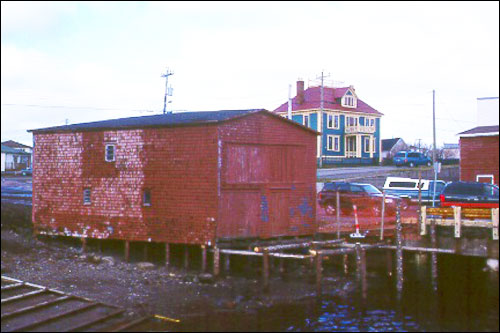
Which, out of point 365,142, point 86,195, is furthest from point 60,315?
point 365,142

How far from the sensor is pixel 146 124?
86.5 ft

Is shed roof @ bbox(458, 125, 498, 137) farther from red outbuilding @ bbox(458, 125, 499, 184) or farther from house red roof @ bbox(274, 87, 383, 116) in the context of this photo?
house red roof @ bbox(274, 87, 383, 116)

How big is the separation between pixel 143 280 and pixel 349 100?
5010 centimetres

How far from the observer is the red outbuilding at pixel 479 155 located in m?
33.0

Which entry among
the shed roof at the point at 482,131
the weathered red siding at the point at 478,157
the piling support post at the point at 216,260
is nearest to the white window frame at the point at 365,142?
the shed roof at the point at 482,131

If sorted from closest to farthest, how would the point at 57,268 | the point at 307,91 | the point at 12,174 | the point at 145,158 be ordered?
1. the point at 57,268
2. the point at 145,158
3. the point at 12,174
4. the point at 307,91

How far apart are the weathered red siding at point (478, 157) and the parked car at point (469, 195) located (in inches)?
192

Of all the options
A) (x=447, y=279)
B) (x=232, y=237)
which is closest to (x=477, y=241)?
(x=447, y=279)

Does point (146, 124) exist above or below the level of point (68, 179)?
above

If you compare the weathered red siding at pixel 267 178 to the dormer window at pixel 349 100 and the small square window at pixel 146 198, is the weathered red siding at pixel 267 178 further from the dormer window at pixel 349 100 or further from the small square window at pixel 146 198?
the dormer window at pixel 349 100

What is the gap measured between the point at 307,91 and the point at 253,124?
44.7 m

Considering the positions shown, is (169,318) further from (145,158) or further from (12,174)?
(12,174)

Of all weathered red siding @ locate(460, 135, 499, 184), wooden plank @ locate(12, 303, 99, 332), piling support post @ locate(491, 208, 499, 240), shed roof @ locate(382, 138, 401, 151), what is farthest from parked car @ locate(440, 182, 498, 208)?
shed roof @ locate(382, 138, 401, 151)

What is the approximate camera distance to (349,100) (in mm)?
69125
